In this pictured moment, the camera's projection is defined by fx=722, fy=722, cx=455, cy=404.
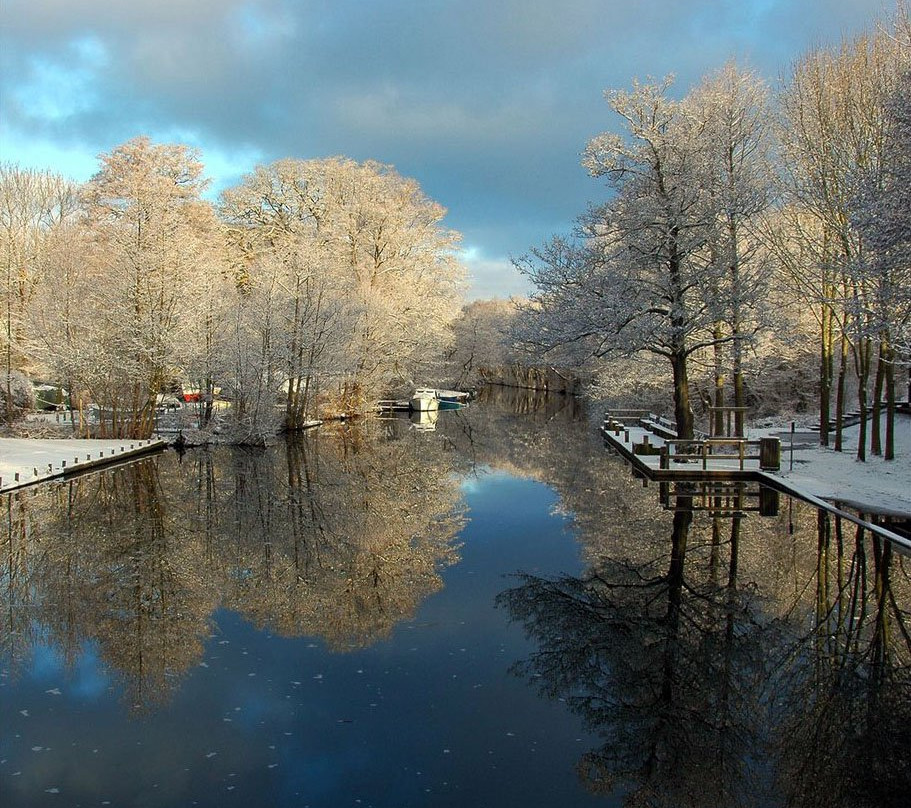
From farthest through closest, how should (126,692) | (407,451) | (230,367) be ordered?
1. (230,367)
2. (407,451)
3. (126,692)

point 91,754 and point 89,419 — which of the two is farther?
point 89,419

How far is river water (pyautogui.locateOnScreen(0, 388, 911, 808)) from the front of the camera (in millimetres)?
5340

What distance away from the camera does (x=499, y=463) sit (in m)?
24.1

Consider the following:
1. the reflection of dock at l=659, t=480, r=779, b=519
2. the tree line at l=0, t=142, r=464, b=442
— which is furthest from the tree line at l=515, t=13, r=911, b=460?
the tree line at l=0, t=142, r=464, b=442

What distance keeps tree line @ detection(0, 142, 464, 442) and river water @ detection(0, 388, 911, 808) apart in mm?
13433

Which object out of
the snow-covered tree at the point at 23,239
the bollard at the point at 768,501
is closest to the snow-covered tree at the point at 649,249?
the bollard at the point at 768,501

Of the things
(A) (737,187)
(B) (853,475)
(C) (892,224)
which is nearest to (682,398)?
(B) (853,475)

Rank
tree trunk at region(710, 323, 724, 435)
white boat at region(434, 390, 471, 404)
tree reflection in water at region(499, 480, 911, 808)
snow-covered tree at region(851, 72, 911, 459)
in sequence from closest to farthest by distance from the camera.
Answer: tree reflection in water at region(499, 480, 911, 808) → snow-covered tree at region(851, 72, 911, 459) → tree trunk at region(710, 323, 724, 435) → white boat at region(434, 390, 471, 404)

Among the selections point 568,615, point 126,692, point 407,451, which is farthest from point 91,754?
point 407,451

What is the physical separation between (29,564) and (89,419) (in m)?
21.8

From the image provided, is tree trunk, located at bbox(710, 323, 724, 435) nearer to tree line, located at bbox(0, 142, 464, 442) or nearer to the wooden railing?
the wooden railing

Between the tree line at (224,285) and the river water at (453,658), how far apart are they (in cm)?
1343

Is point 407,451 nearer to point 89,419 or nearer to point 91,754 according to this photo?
point 89,419

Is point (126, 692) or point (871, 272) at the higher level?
point (871, 272)
